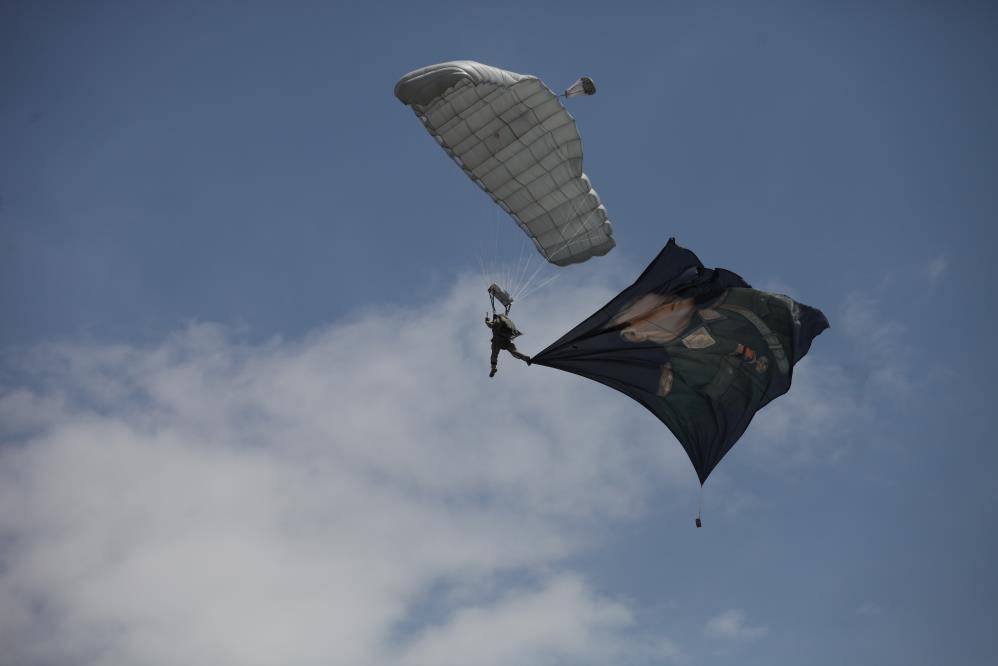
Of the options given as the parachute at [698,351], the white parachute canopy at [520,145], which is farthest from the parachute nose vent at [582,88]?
the parachute at [698,351]

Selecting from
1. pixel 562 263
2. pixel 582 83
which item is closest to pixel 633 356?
pixel 562 263

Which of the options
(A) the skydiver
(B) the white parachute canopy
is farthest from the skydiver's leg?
(B) the white parachute canopy

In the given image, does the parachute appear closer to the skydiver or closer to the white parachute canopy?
the skydiver

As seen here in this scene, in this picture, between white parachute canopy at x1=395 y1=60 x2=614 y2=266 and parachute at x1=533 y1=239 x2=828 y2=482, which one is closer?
parachute at x1=533 y1=239 x2=828 y2=482

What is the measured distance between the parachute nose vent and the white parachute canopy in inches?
0.8

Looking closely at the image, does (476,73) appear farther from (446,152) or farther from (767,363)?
(767,363)

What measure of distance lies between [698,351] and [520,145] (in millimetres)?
6055

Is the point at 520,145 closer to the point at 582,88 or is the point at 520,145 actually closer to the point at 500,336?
the point at 582,88

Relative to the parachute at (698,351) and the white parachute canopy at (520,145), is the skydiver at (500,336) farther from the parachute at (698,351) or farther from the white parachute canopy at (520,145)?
the white parachute canopy at (520,145)

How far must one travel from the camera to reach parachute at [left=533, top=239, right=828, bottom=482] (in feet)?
72.4

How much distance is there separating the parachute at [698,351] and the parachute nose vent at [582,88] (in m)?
3.98

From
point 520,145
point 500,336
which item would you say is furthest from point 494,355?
point 520,145

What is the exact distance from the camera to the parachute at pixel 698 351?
22.1m

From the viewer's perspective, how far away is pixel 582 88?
24.0 metres
